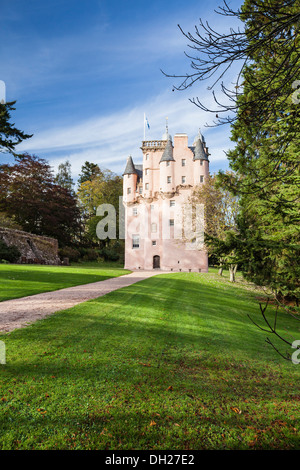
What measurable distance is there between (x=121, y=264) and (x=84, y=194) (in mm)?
14758

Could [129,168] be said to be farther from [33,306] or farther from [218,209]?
[33,306]

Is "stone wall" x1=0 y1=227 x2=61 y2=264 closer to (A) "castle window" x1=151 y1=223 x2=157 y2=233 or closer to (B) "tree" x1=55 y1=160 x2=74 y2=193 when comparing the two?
(A) "castle window" x1=151 y1=223 x2=157 y2=233

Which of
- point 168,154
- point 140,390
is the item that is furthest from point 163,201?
point 140,390

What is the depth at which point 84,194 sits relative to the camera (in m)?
46.0

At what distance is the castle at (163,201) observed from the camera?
102 feet

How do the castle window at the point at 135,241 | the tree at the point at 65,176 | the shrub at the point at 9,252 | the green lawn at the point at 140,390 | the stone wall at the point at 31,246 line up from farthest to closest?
the tree at the point at 65,176
the castle window at the point at 135,241
the stone wall at the point at 31,246
the shrub at the point at 9,252
the green lawn at the point at 140,390

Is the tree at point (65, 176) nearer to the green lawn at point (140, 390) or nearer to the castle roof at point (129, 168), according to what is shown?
the castle roof at point (129, 168)

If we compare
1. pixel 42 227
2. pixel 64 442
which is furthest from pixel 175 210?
pixel 64 442

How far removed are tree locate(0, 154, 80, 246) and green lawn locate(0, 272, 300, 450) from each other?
93.0 feet

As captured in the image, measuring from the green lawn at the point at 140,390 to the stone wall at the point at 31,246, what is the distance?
1975cm

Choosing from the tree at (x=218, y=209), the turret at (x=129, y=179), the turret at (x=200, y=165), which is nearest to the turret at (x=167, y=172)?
the turret at (x=200, y=165)

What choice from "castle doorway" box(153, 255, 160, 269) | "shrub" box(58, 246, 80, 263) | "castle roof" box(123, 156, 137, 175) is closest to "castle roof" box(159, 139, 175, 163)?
"castle roof" box(123, 156, 137, 175)
